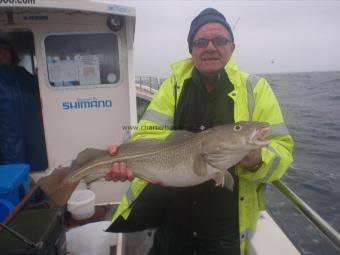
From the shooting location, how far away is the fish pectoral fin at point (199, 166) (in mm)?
2473

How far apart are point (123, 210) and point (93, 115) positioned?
8.79 ft

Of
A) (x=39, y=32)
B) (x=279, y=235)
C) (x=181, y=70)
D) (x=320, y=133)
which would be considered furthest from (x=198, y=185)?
(x=320, y=133)

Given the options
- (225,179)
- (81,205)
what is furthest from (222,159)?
(81,205)

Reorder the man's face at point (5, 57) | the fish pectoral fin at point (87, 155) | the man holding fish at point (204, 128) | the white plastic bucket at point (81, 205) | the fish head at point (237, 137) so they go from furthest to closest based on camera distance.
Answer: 1. the man's face at point (5, 57)
2. the white plastic bucket at point (81, 205)
3. the fish pectoral fin at point (87, 155)
4. the man holding fish at point (204, 128)
5. the fish head at point (237, 137)

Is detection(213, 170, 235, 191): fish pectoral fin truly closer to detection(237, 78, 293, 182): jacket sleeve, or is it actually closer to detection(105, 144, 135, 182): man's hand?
detection(237, 78, 293, 182): jacket sleeve

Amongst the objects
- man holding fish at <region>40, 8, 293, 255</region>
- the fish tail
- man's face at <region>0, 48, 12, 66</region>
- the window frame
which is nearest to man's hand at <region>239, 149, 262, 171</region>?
man holding fish at <region>40, 8, 293, 255</region>

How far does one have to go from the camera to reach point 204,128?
9.09 feet

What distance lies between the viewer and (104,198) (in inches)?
218

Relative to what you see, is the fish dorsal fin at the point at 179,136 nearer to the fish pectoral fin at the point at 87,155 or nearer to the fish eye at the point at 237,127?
the fish eye at the point at 237,127

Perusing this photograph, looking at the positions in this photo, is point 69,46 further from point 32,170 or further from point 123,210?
point 123,210

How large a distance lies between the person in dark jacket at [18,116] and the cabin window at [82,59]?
0.61 metres

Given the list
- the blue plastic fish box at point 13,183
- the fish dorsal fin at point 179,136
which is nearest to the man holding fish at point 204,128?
the fish dorsal fin at point 179,136

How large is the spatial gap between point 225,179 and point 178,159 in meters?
0.41

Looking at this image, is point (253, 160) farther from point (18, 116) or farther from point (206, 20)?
point (18, 116)
